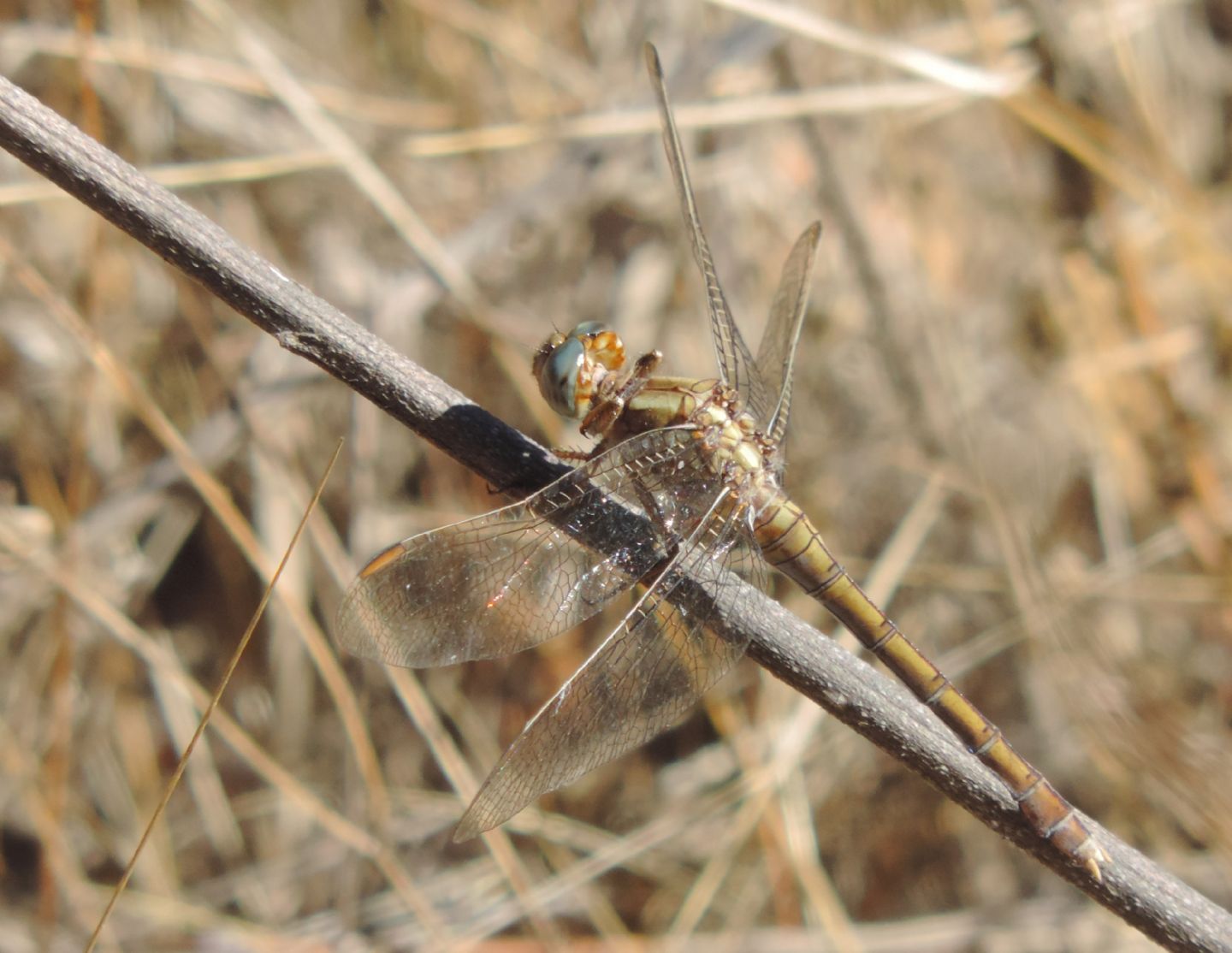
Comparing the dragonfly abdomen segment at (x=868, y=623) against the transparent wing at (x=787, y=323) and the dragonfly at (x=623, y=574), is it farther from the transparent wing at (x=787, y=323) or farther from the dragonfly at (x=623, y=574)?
the transparent wing at (x=787, y=323)

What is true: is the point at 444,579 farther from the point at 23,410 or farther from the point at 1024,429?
the point at 1024,429

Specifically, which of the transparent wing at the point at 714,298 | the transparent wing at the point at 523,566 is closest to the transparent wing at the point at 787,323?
the transparent wing at the point at 714,298

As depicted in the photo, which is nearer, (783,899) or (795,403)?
(783,899)

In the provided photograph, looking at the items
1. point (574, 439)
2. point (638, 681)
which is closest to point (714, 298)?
point (638, 681)

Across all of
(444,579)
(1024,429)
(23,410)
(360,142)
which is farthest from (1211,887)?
(23,410)

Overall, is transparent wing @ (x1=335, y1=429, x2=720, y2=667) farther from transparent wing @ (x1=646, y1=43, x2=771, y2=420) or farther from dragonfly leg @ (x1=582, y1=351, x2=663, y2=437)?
transparent wing @ (x1=646, y1=43, x2=771, y2=420)

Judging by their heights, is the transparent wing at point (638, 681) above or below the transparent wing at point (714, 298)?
below

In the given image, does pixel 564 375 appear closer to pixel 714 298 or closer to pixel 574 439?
pixel 714 298

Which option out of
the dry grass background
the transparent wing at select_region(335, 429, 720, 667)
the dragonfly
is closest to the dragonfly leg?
the dragonfly
